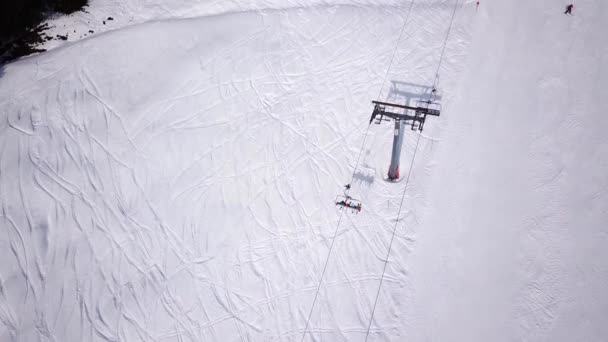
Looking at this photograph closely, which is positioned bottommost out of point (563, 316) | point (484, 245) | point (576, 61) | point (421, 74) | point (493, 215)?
point (563, 316)

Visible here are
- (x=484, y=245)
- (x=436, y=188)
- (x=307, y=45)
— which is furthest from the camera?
(x=307, y=45)

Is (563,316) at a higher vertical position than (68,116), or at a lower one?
lower

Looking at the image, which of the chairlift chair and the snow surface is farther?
the chairlift chair

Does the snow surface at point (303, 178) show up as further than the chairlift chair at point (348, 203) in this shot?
Answer: No

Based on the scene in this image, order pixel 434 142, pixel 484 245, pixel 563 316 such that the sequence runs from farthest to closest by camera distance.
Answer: pixel 434 142, pixel 484 245, pixel 563 316

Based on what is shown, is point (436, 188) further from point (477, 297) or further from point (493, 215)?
point (477, 297)

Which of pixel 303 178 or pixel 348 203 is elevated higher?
pixel 303 178

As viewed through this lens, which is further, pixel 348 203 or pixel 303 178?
pixel 303 178

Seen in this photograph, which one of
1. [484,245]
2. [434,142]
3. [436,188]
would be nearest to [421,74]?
[434,142]
